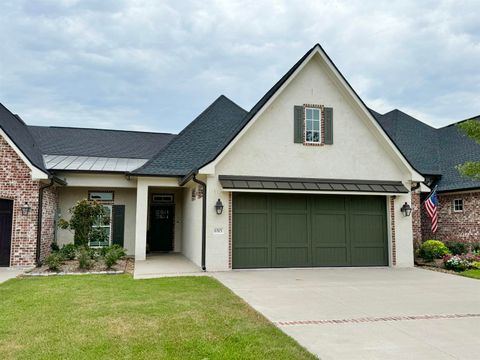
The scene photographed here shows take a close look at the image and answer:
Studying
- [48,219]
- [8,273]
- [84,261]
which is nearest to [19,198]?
[48,219]

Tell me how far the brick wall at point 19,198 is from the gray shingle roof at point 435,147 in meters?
15.3

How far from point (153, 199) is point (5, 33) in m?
9.08

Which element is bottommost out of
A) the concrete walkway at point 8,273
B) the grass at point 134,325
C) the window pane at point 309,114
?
the concrete walkway at point 8,273

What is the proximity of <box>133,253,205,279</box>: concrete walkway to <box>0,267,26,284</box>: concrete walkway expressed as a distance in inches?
129

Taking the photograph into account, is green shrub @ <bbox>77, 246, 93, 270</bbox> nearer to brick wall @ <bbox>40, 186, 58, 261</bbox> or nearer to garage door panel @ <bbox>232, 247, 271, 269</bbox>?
brick wall @ <bbox>40, 186, 58, 261</bbox>

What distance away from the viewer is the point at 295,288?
9273 mm

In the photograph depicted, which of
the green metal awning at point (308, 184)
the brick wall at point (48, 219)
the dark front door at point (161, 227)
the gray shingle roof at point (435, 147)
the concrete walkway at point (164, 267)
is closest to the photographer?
the concrete walkway at point (164, 267)

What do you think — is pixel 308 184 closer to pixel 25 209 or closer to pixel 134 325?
pixel 134 325

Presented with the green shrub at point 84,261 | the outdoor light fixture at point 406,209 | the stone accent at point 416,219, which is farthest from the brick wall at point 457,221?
the green shrub at point 84,261

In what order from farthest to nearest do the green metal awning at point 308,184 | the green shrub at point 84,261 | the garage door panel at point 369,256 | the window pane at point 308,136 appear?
the garage door panel at point 369,256
the window pane at point 308,136
the green metal awning at point 308,184
the green shrub at point 84,261

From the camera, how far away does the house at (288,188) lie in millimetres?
12289

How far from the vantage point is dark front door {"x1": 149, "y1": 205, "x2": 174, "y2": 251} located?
690 inches

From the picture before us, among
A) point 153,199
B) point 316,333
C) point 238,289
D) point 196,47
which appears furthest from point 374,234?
point 196,47

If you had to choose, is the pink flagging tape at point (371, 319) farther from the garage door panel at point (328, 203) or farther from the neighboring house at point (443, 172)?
the neighboring house at point (443, 172)
